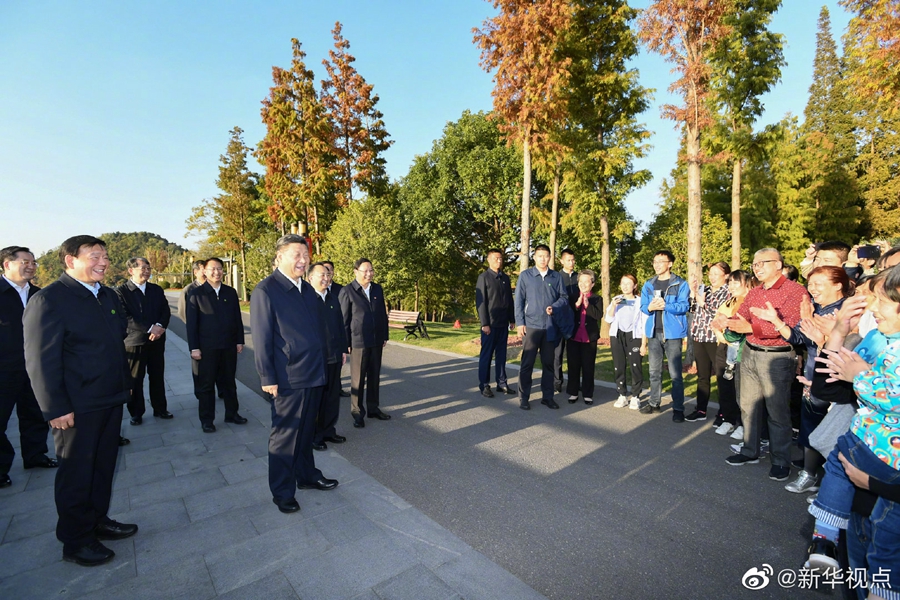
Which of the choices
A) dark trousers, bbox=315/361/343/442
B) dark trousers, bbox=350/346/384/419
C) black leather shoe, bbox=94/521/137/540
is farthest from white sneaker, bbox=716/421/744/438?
black leather shoe, bbox=94/521/137/540

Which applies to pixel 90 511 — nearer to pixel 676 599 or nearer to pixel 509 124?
pixel 676 599

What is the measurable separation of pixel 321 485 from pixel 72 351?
211 cm

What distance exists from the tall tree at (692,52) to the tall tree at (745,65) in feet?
3.68

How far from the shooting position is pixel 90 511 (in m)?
3.01

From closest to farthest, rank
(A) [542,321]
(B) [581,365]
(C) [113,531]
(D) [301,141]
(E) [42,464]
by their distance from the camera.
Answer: (C) [113,531] → (E) [42,464] → (A) [542,321] → (B) [581,365] → (D) [301,141]

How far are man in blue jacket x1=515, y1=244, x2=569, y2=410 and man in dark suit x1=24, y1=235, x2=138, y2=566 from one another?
190 inches

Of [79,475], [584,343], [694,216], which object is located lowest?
[79,475]

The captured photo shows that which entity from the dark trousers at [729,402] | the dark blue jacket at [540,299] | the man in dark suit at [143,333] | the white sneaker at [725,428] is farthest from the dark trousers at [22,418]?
the dark trousers at [729,402]

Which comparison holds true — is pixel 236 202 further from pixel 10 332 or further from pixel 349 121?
pixel 10 332

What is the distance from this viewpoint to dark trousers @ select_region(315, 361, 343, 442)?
5.04 meters

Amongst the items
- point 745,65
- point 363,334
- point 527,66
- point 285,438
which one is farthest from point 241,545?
point 745,65

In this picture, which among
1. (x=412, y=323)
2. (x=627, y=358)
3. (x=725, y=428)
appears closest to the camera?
(x=725, y=428)

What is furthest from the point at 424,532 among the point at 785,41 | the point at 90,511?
the point at 785,41

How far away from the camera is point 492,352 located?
734 centimetres
